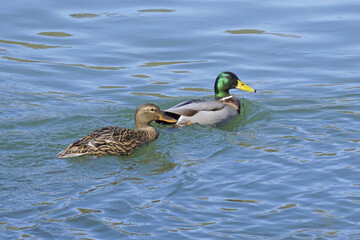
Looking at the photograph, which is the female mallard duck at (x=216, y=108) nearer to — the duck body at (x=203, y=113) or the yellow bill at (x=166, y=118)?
the duck body at (x=203, y=113)

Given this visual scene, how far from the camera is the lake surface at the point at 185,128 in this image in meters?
8.64

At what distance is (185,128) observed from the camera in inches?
506

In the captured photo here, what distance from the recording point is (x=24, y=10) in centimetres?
1906

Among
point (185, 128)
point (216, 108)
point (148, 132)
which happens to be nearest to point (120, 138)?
point (148, 132)

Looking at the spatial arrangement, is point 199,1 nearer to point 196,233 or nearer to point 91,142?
point 91,142

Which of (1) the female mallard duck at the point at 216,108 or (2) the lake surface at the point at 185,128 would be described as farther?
(1) the female mallard duck at the point at 216,108

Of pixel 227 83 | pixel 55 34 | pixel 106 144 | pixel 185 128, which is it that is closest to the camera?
pixel 106 144

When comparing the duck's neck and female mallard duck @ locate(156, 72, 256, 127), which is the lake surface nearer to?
the duck's neck

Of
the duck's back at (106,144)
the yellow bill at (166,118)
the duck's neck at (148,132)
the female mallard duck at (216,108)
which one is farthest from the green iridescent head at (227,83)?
the duck's back at (106,144)

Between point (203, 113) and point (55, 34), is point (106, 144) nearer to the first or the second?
point (203, 113)

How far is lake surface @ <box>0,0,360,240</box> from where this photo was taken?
8.64 meters

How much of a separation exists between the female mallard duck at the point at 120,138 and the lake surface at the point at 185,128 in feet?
0.52

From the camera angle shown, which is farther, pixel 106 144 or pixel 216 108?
pixel 216 108

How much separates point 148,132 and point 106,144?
4.01ft
